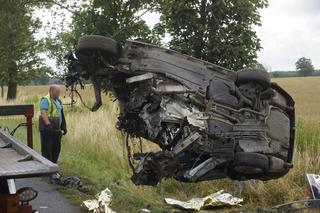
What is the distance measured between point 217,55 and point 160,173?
14.9ft

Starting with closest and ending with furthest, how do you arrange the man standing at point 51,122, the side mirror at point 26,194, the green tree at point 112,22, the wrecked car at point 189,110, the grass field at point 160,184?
the side mirror at point 26,194 < the wrecked car at point 189,110 < the grass field at point 160,184 < the man standing at point 51,122 < the green tree at point 112,22

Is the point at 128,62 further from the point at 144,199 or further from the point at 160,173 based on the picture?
the point at 144,199

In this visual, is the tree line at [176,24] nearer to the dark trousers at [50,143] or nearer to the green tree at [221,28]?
the green tree at [221,28]

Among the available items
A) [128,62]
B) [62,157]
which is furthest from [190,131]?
[62,157]

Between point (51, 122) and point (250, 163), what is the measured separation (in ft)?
16.1

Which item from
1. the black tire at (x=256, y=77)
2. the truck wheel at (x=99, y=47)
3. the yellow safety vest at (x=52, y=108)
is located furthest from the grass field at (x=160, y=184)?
the black tire at (x=256, y=77)

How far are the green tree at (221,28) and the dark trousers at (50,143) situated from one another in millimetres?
2840

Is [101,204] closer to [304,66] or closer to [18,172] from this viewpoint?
[18,172]

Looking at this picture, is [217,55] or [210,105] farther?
[217,55]

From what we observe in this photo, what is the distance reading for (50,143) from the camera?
953cm

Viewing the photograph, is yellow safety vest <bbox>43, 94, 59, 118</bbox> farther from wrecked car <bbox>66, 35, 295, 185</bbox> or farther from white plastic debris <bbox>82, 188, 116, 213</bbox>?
wrecked car <bbox>66, 35, 295, 185</bbox>

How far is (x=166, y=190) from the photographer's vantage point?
8.48 metres

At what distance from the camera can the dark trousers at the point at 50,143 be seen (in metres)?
9.44

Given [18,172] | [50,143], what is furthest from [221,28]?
[18,172]
